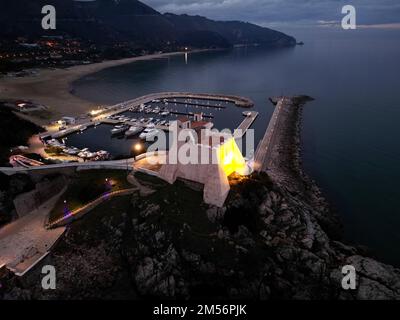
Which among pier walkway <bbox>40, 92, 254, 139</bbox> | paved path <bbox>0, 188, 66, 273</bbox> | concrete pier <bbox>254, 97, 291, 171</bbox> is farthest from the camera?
pier walkway <bbox>40, 92, 254, 139</bbox>

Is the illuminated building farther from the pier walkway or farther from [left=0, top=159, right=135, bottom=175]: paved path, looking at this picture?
the pier walkway

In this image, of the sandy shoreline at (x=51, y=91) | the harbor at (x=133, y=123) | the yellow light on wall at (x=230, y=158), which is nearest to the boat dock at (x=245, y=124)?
the harbor at (x=133, y=123)

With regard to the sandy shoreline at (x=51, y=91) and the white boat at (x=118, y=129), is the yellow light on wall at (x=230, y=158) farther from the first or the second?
the sandy shoreline at (x=51, y=91)

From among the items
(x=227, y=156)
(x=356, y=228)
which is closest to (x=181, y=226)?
(x=227, y=156)

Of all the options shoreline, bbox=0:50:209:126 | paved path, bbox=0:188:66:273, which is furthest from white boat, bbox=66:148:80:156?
paved path, bbox=0:188:66:273

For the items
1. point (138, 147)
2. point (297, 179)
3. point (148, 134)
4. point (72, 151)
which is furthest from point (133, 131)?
point (297, 179)

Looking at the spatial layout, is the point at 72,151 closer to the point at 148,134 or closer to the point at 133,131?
the point at 133,131

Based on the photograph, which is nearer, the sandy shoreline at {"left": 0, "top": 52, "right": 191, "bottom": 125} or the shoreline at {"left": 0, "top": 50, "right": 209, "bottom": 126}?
the shoreline at {"left": 0, "top": 50, "right": 209, "bottom": 126}
